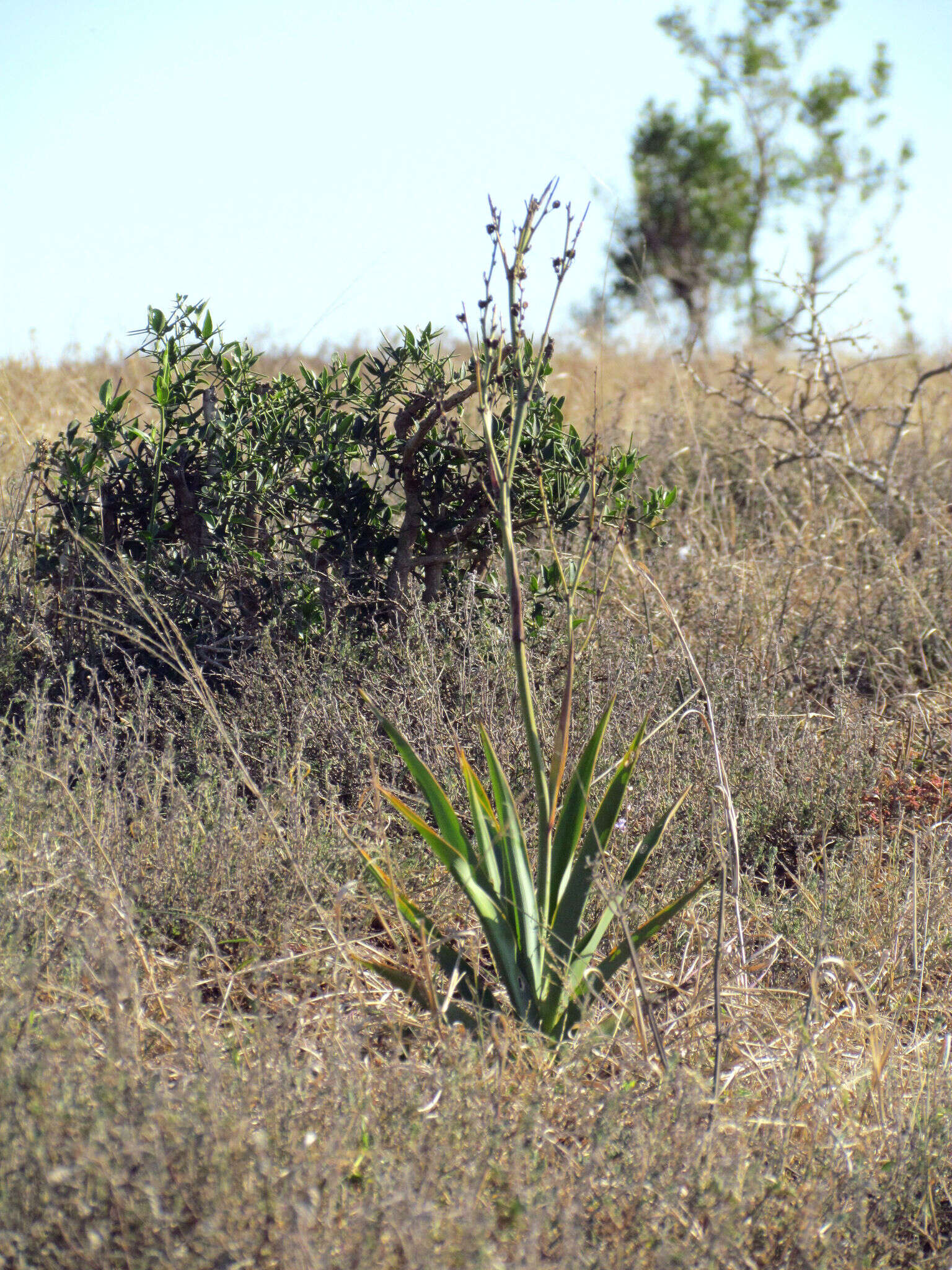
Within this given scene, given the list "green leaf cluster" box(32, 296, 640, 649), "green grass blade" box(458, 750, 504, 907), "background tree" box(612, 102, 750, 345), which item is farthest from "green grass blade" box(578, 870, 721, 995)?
"background tree" box(612, 102, 750, 345)

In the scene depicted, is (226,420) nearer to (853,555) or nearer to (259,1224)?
(259,1224)

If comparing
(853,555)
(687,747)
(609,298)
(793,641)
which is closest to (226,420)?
(687,747)

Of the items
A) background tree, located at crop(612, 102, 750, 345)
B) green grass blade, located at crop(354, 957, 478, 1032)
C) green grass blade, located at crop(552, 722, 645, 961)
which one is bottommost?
green grass blade, located at crop(354, 957, 478, 1032)

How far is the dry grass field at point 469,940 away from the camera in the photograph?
124 centimetres

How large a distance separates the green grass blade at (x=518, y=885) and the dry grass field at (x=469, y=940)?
15 cm

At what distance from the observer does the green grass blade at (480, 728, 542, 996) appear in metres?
1.71

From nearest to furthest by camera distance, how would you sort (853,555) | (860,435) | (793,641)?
(793,641) < (853,555) < (860,435)

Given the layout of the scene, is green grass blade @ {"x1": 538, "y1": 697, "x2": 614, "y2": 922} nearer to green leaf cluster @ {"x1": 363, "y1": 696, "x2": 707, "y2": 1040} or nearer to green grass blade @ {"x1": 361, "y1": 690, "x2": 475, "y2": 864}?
green leaf cluster @ {"x1": 363, "y1": 696, "x2": 707, "y2": 1040}

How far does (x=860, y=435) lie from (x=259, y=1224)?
5.63m

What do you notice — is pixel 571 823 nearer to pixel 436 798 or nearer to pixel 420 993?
pixel 436 798

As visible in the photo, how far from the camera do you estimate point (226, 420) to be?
2.97 metres

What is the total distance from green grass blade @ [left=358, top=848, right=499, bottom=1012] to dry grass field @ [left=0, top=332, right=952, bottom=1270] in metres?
0.08

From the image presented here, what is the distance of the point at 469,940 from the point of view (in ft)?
6.84

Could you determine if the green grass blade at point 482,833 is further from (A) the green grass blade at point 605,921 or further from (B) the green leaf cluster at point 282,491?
(B) the green leaf cluster at point 282,491
